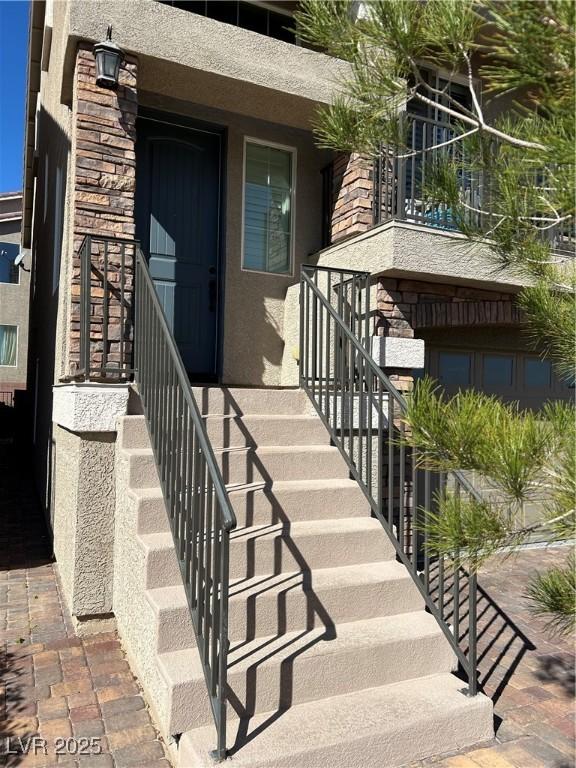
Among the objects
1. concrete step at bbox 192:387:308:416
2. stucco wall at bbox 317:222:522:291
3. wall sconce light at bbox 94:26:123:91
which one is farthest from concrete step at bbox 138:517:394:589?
wall sconce light at bbox 94:26:123:91

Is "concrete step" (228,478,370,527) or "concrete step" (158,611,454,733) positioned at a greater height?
"concrete step" (228,478,370,527)

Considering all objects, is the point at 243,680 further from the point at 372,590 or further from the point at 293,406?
the point at 293,406

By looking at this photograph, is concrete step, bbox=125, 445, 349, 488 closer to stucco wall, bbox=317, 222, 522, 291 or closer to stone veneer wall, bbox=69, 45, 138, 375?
stone veneer wall, bbox=69, 45, 138, 375

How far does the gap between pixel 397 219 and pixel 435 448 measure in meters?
3.27

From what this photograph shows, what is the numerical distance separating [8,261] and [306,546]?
58.1ft

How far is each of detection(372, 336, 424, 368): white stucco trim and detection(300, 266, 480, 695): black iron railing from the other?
0.45 feet

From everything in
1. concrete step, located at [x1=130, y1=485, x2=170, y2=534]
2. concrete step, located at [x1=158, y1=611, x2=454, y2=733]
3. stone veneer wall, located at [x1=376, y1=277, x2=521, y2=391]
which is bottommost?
concrete step, located at [x1=158, y1=611, x2=454, y2=733]

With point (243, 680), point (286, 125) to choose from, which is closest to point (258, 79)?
point (286, 125)

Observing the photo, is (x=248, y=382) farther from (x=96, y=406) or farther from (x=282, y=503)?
(x=282, y=503)

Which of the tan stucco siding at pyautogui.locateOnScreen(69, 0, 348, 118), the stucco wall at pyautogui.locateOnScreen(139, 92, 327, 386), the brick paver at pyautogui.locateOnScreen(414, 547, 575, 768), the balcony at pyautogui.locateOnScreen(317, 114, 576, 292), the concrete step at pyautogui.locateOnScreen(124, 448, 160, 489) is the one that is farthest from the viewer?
the stucco wall at pyautogui.locateOnScreen(139, 92, 327, 386)

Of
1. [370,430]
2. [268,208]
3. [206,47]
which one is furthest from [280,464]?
[206,47]

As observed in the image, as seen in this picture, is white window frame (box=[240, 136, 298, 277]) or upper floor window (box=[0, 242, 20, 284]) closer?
white window frame (box=[240, 136, 298, 277])

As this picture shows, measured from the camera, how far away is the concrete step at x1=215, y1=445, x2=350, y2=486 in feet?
11.9

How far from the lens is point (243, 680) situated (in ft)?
8.13
